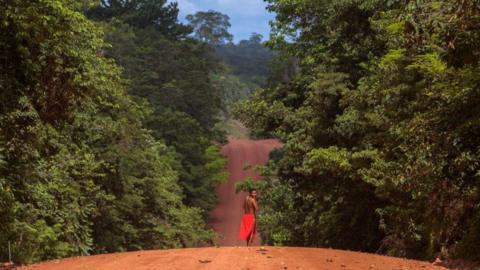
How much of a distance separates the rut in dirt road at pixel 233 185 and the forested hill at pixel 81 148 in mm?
3329

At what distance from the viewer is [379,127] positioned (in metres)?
16.1

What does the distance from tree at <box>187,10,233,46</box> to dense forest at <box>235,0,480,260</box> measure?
332 ft

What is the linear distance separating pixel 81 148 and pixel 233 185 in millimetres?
42106

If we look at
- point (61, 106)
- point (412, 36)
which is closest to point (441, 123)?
point (412, 36)

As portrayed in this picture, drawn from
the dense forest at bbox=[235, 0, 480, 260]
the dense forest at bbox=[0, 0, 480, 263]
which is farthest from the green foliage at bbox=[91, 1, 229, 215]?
the dense forest at bbox=[235, 0, 480, 260]

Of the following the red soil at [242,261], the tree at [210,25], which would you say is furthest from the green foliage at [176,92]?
the tree at [210,25]

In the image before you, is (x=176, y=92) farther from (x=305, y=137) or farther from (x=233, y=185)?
(x=305, y=137)

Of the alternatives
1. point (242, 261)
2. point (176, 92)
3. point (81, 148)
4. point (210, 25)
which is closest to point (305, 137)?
point (81, 148)

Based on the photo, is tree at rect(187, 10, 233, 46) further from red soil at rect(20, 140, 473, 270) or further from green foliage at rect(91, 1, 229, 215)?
red soil at rect(20, 140, 473, 270)

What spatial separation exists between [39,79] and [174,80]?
4028 centimetres

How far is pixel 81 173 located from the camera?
1878 centimetres

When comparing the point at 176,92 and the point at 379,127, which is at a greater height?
the point at 176,92

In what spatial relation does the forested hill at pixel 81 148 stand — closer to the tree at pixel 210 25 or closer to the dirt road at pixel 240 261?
the dirt road at pixel 240 261

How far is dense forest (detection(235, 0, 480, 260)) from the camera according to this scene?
877cm
